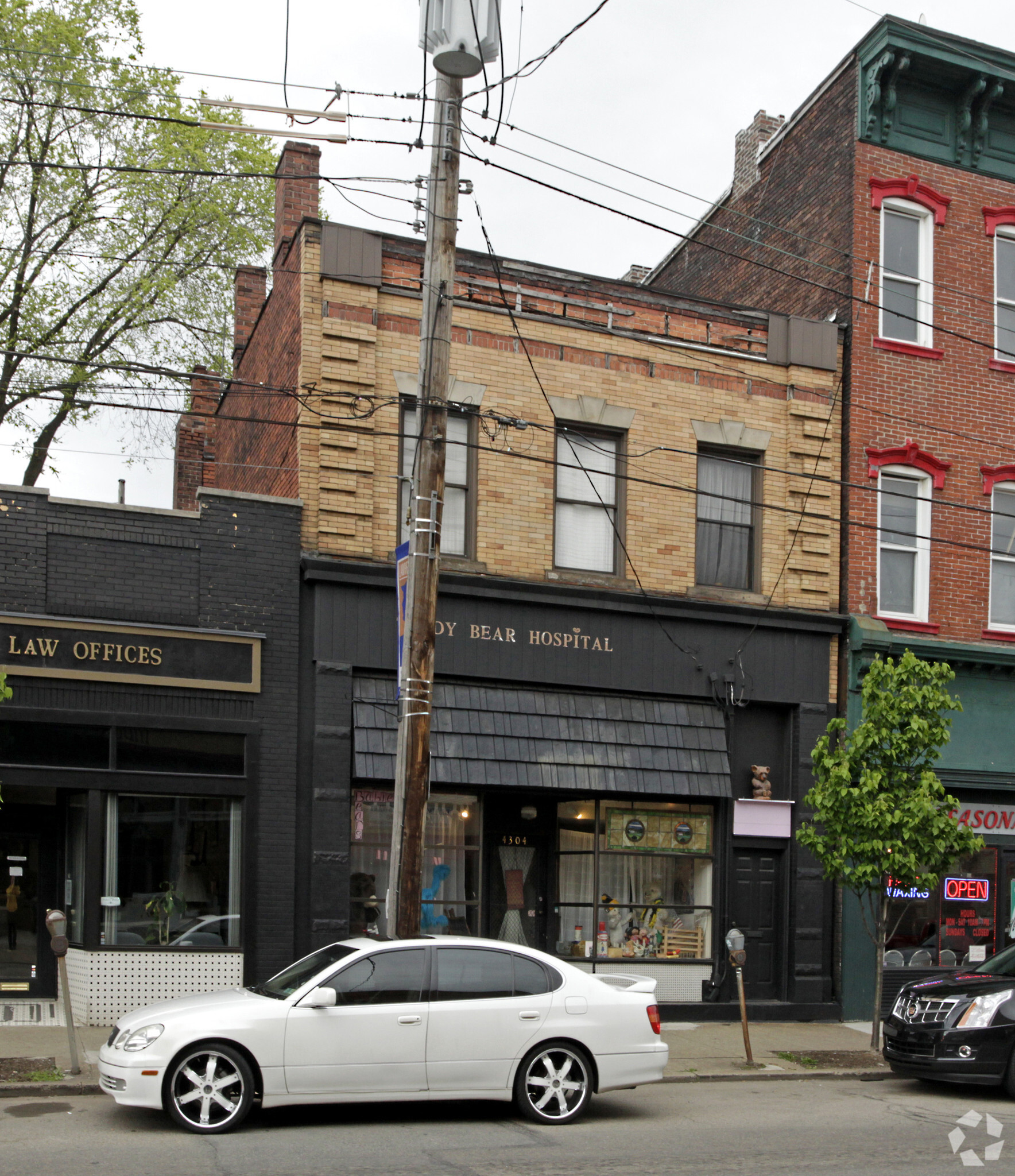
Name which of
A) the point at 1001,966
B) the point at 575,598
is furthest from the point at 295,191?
the point at 1001,966

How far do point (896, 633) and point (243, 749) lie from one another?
884cm

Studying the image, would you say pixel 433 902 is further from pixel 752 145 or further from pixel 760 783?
pixel 752 145

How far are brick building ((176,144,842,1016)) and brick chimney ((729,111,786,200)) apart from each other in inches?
209

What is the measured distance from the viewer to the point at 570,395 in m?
17.3

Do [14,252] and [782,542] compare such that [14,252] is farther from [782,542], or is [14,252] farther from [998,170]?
[998,170]

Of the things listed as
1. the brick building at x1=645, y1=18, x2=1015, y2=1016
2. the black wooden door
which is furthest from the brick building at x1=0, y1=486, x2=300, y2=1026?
the brick building at x1=645, y1=18, x2=1015, y2=1016

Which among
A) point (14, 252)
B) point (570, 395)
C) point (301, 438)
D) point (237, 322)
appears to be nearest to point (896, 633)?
point (570, 395)

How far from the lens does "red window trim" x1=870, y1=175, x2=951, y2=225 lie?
1923cm

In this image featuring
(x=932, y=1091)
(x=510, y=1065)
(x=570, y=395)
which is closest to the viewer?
(x=510, y=1065)

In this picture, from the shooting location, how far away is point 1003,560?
19.5 meters

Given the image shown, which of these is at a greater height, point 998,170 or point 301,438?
point 998,170

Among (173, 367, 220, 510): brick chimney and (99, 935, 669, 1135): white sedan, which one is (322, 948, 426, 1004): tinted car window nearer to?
(99, 935, 669, 1135): white sedan

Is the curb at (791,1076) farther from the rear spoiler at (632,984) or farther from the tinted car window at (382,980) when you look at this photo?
the tinted car window at (382,980)

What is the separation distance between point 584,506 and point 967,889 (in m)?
7.38
